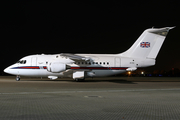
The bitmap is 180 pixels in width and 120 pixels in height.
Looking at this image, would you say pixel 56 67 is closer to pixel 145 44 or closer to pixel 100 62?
pixel 100 62

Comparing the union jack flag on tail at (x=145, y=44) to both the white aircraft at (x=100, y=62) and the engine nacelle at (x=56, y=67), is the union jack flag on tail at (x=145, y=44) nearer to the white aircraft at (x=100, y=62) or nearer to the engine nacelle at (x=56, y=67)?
the white aircraft at (x=100, y=62)

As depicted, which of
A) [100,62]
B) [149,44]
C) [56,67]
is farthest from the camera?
[149,44]

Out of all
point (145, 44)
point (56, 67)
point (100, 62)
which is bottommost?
point (56, 67)

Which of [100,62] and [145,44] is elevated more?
[145,44]

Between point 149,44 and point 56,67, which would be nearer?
point 56,67

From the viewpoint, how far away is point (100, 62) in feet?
101

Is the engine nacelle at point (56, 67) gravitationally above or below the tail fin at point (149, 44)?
below

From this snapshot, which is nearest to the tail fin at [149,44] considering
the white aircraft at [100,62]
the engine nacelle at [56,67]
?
the white aircraft at [100,62]

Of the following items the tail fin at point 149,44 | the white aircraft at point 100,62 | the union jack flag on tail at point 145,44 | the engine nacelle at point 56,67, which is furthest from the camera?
the union jack flag on tail at point 145,44

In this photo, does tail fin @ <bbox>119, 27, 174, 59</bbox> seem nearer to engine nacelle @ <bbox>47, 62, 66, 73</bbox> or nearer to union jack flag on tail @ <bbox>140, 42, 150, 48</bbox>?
union jack flag on tail @ <bbox>140, 42, 150, 48</bbox>

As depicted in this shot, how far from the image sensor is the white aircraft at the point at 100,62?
30141mm

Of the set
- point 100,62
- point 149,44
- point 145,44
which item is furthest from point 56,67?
point 149,44

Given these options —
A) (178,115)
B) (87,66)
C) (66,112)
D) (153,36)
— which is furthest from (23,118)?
(153,36)

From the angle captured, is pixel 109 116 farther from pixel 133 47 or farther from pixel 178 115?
pixel 133 47
